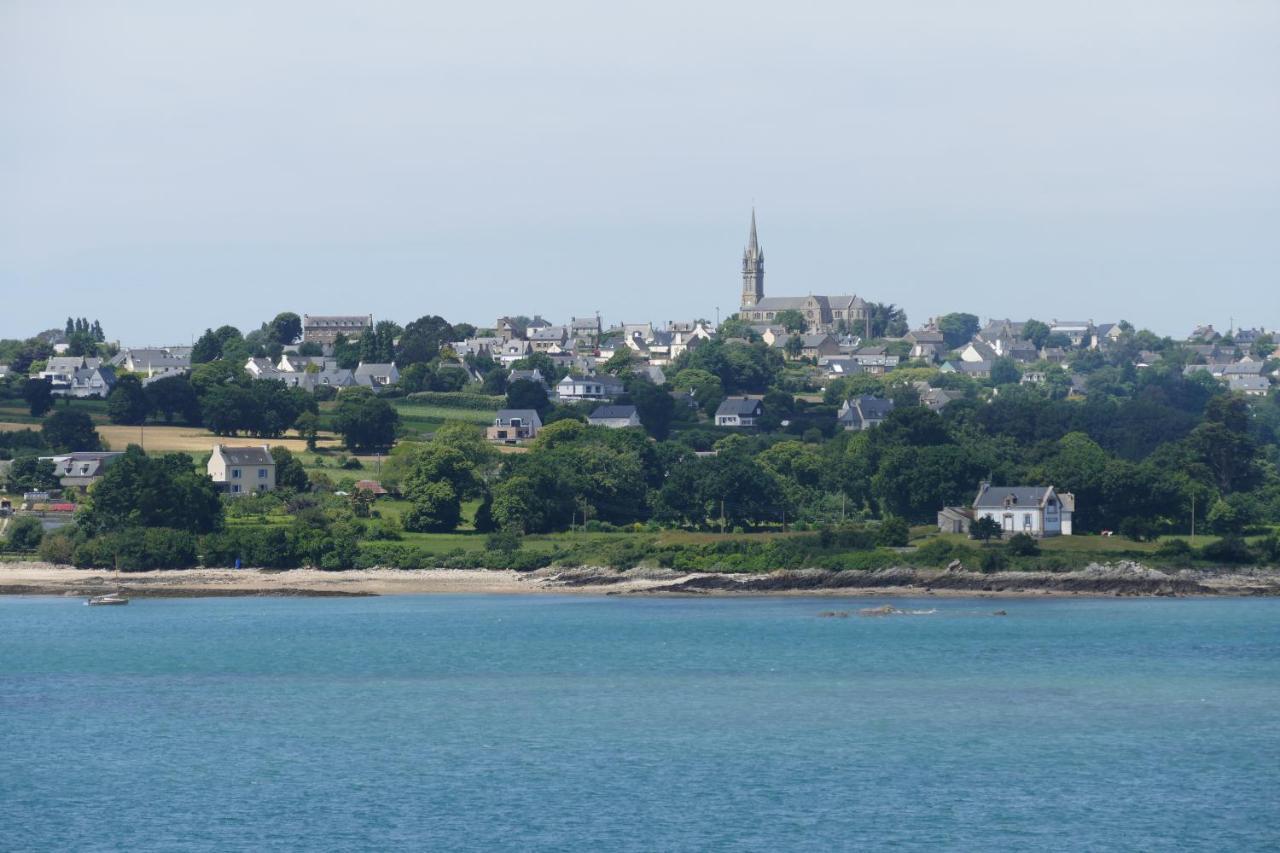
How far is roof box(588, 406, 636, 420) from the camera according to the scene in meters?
123

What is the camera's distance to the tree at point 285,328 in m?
181

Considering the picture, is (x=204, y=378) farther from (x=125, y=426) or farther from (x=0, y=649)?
(x=0, y=649)

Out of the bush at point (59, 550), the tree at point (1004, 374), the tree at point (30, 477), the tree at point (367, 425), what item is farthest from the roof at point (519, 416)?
the tree at point (1004, 374)

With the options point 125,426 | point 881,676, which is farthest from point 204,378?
point 881,676

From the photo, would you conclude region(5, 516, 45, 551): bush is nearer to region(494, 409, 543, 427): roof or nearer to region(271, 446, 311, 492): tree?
region(271, 446, 311, 492): tree

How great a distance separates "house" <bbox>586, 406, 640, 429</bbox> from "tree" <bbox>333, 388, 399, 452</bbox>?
63.7 feet

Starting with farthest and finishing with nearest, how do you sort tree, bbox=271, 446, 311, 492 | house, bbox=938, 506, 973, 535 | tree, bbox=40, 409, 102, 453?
tree, bbox=40, 409, 102, 453, tree, bbox=271, 446, 311, 492, house, bbox=938, 506, 973, 535

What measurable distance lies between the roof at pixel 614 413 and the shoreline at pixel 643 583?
4682 cm

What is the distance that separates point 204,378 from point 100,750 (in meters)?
82.8

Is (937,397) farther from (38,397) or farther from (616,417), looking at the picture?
(38,397)

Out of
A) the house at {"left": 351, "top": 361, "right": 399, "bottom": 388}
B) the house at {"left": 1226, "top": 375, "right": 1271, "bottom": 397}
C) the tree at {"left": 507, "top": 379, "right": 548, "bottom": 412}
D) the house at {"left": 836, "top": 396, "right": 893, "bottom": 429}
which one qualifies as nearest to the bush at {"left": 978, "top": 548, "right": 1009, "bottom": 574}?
the house at {"left": 836, "top": 396, "right": 893, "bottom": 429}

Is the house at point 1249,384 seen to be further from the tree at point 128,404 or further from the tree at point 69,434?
the tree at point 69,434

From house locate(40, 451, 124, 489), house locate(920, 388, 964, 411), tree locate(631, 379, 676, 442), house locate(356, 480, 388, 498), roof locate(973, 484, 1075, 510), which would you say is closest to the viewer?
roof locate(973, 484, 1075, 510)

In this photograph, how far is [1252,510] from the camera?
267 feet
